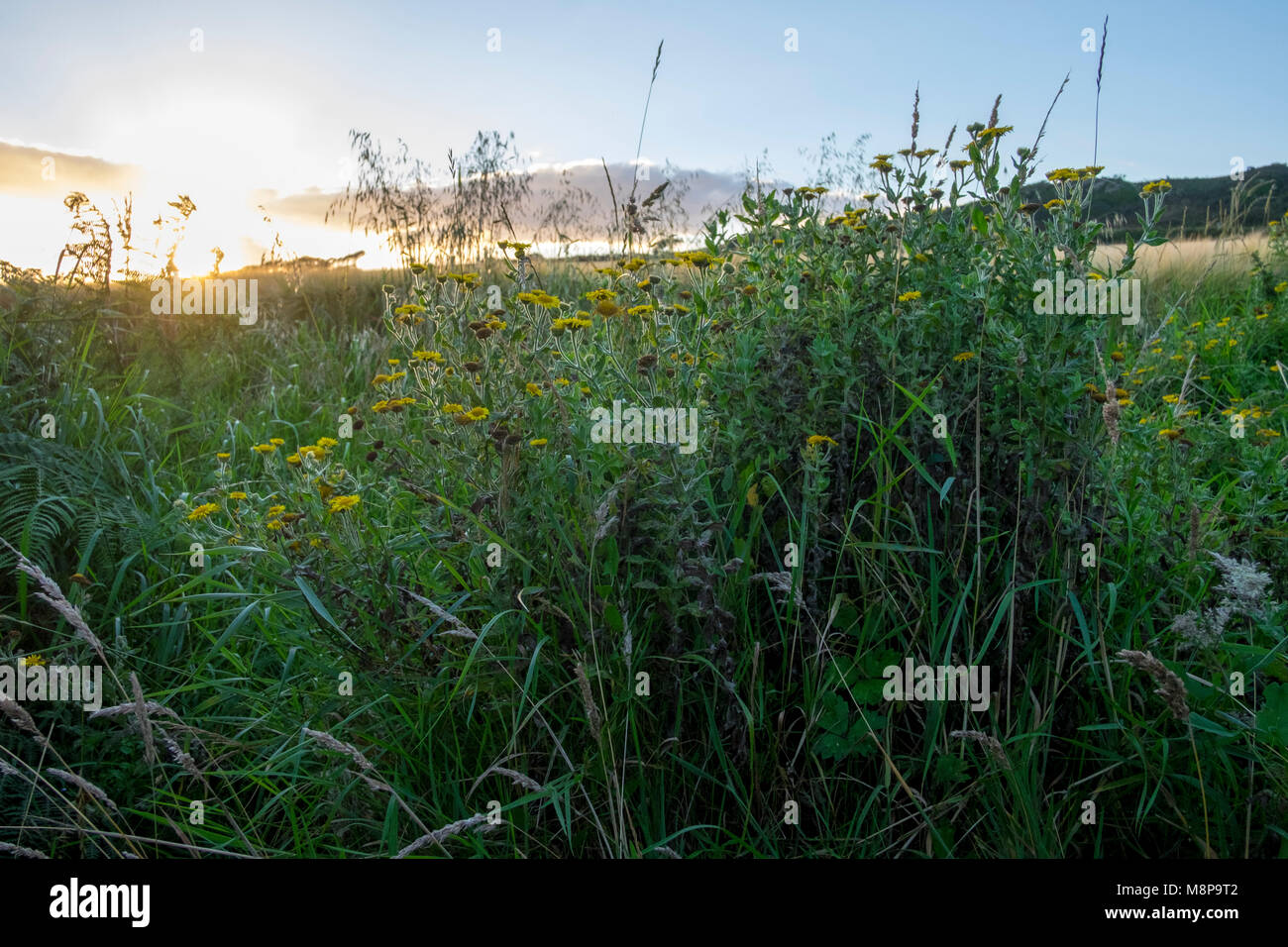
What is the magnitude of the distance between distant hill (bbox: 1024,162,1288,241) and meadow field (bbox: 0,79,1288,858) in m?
2.02

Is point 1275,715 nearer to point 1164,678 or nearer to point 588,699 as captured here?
point 1164,678

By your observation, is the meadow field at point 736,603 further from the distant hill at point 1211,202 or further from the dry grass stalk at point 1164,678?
the distant hill at point 1211,202

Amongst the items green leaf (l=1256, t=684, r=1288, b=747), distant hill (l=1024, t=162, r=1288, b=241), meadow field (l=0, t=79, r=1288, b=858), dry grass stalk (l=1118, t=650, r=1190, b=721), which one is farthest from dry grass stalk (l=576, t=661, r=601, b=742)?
distant hill (l=1024, t=162, r=1288, b=241)

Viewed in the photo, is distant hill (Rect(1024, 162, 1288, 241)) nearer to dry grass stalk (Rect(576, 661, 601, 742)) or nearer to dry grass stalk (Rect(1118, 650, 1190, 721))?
dry grass stalk (Rect(1118, 650, 1190, 721))

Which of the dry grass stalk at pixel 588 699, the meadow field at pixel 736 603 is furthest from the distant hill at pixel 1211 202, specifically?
the dry grass stalk at pixel 588 699

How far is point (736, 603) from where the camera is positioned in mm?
2094

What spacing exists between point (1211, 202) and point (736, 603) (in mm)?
21343

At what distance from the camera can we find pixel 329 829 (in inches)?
81.0

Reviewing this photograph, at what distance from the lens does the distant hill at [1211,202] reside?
7430mm

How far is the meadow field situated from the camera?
1927mm

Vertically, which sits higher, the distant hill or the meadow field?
the distant hill

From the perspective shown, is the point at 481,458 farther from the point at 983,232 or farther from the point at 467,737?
the point at 983,232

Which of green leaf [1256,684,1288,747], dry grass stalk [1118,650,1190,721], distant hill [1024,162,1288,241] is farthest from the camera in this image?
distant hill [1024,162,1288,241]

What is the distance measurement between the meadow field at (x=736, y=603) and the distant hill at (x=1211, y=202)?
2016 mm
